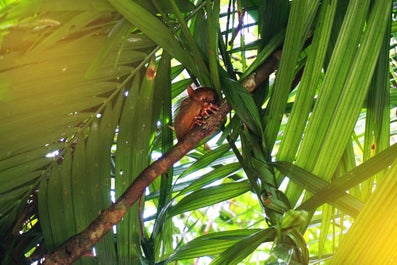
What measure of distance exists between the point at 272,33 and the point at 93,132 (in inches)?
10.2

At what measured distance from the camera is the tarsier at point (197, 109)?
65 cm

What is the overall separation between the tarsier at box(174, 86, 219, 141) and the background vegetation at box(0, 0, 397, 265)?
1cm

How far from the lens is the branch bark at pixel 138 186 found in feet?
2.05

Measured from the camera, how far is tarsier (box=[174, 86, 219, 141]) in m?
0.65

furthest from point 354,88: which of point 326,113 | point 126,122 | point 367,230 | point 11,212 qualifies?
point 11,212

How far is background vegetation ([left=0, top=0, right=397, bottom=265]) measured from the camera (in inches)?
21.9

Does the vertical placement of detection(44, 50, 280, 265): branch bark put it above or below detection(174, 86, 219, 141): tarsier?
below

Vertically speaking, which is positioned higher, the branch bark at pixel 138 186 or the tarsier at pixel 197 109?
the tarsier at pixel 197 109

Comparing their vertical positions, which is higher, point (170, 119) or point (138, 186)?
point (170, 119)

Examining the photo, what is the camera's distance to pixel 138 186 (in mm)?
645

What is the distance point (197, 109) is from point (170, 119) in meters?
0.09

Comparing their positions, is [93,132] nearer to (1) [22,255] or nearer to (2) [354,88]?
(1) [22,255]

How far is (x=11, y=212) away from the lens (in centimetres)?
69

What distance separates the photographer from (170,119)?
73 cm
